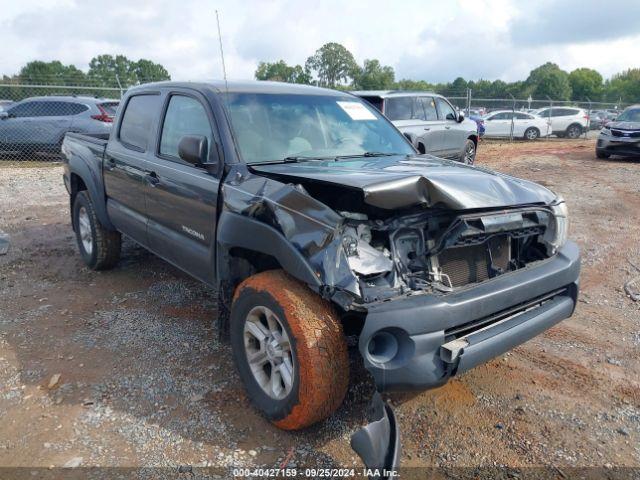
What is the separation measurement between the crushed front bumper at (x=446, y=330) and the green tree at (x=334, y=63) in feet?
200

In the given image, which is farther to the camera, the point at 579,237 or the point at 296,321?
the point at 579,237

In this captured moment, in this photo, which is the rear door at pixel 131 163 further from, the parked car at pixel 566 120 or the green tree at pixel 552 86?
the green tree at pixel 552 86

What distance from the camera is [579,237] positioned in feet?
21.6

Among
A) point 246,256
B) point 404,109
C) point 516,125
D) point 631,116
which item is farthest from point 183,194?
point 516,125

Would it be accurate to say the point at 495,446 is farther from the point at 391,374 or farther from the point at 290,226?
the point at 290,226

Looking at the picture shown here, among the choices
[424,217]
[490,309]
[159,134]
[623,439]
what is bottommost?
[623,439]

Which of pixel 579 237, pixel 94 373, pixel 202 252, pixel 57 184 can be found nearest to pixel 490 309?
pixel 202 252

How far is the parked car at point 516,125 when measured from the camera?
2203cm

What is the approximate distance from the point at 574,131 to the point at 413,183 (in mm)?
24019

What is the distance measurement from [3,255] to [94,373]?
3332 millimetres

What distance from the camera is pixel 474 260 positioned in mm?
2984

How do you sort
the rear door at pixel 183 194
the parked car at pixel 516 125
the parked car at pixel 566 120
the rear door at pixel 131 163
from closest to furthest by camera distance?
the rear door at pixel 183 194 < the rear door at pixel 131 163 < the parked car at pixel 516 125 < the parked car at pixel 566 120

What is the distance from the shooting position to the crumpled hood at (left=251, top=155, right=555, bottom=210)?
2.61 m

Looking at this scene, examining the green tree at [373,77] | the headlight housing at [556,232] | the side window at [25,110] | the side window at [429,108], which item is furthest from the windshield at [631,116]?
the green tree at [373,77]
